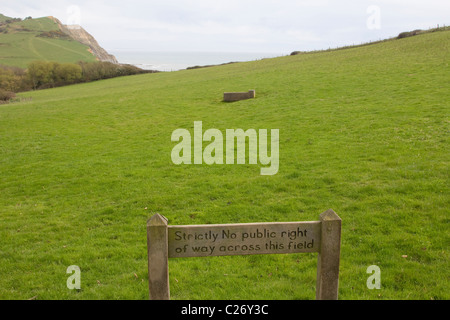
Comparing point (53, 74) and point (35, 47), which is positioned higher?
point (35, 47)

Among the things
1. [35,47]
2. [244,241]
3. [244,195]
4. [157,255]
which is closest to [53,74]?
[35,47]

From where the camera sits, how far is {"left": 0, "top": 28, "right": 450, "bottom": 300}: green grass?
6.97 m

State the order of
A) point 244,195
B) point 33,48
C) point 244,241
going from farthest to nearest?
point 33,48
point 244,195
point 244,241

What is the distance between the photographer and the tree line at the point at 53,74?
Result: 69375 mm

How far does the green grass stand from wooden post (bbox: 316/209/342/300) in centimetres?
136

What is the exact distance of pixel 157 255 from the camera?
4.77 meters

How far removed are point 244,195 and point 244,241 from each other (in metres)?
6.48

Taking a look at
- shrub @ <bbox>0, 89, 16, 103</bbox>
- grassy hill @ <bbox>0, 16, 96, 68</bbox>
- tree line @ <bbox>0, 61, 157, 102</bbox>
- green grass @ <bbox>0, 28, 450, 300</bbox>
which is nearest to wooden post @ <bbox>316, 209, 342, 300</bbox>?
green grass @ <bbox>0, 28, 450, 300</bbox>

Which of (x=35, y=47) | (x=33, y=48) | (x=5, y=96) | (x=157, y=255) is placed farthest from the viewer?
(x=35, y=47)

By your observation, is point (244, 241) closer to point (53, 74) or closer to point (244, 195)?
point (244, 195)

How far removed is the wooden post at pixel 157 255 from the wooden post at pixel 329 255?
2.33 m

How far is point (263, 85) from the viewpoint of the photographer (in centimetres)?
3700
